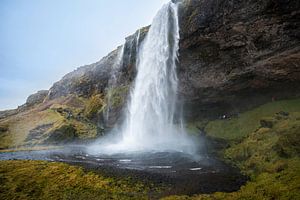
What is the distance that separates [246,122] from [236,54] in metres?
11.1

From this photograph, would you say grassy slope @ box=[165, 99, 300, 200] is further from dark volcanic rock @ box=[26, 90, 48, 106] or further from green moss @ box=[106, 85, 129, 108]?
dark volcanic rock @ box=[26, 90, 48, 106]

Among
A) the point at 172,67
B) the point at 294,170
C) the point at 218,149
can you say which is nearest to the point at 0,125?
the point at 172,67

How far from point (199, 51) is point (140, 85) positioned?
1720 centimetres

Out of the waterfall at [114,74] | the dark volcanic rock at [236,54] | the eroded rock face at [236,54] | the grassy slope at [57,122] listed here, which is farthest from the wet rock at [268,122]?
the waterfall at [114,74]

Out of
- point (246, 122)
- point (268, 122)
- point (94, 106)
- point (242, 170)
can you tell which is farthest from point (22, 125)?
point (242, 170)

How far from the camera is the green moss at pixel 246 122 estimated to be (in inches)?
1574

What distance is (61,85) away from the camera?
4520 inches

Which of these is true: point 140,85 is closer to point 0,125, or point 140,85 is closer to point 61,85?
point 0,125

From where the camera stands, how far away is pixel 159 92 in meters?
55.5

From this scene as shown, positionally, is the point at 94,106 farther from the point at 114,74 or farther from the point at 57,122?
the point at 57,122

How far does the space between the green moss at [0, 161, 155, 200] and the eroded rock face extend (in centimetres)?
2996

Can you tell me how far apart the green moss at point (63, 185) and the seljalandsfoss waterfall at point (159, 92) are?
25931 mm

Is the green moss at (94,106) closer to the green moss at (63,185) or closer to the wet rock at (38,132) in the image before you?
the wet rock at (38,132)

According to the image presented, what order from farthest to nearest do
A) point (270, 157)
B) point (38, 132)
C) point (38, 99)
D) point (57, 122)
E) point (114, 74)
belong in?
point (38, 99)
point (114, 74)
point (57, 122)
point (38, 132)
point (270, 157)
